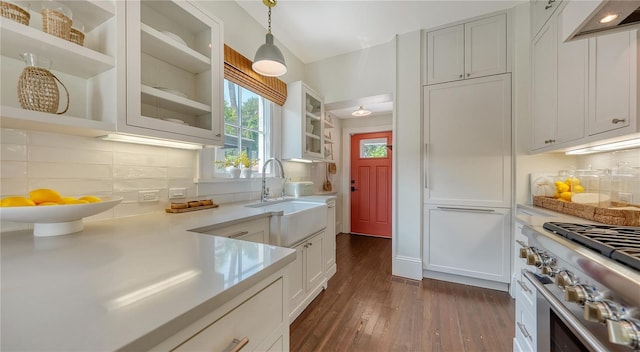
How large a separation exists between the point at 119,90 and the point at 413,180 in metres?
2.45

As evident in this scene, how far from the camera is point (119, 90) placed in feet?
3.53

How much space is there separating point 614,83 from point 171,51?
2478 millimetres

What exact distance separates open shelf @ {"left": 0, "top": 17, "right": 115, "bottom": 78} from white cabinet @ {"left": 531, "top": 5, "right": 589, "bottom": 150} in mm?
2633

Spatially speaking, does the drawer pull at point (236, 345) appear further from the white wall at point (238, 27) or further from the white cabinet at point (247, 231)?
the white wall at point (238, 27)

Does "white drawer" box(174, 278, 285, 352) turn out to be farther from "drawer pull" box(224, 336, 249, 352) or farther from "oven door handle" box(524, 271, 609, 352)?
"oven door handle" box(524, 271, 609, 352)

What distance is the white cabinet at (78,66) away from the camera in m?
0.87

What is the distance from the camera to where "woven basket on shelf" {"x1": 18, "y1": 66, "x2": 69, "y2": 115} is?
88 centimetres

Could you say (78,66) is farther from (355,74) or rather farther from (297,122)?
(355,74)

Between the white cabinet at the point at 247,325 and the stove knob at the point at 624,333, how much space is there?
810mm

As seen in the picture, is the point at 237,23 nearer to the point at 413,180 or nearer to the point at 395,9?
the point at 395,9

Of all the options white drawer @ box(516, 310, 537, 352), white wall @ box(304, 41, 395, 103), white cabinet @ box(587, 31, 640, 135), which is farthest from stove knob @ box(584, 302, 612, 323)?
white wall @ box(304, 41, 395, 103)

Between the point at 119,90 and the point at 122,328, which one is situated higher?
the point at 119,90

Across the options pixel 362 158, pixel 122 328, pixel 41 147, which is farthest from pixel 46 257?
pixel 362 158

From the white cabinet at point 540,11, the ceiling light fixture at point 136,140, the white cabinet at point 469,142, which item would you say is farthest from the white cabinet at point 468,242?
the ceiling light fixture at point 136,140
